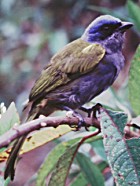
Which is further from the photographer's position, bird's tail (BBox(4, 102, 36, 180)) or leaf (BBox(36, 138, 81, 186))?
leaf (BBox(36, 138, 81, 186))

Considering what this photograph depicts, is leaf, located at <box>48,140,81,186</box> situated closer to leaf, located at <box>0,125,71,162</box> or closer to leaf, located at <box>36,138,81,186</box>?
leaf, located at <box>0,125,71,162</box>

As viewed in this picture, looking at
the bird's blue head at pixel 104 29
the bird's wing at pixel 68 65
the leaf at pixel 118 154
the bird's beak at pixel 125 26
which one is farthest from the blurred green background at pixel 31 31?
the leaf at pixel 118 154

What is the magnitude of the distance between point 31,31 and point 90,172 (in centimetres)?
286

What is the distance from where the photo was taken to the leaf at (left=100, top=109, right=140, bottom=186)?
1008 mm

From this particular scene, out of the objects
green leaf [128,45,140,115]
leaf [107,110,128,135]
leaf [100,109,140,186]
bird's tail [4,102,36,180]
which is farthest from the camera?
green leaf [128,45,140,115]

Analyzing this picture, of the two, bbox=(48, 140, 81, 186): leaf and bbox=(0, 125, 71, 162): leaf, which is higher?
bbox=(0, 125, 71, 162): leaf

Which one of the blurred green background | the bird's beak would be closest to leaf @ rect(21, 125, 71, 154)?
the bird's beak

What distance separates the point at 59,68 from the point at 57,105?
11 centimetres

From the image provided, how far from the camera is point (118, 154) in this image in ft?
3.44

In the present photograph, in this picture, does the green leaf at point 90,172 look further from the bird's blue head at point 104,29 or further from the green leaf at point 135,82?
the bird's blue head at point 104,29

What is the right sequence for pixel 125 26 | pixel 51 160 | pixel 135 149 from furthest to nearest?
1. pixel 125 26
2. pixel 51 160
3. pixel 135 149

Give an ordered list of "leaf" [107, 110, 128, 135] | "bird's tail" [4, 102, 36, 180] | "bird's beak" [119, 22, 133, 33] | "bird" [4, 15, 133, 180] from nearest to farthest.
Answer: "leaf" [107, 110, 128, 135], "bird's tail" [4, 102, 36, 180], "bird" [4, 15, 133, 180], "bird's beak" [119, 22, 133, 33]

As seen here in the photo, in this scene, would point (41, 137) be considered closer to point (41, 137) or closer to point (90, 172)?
point (41, 137)

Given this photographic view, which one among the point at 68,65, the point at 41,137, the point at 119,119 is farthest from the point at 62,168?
the point at 68,65
